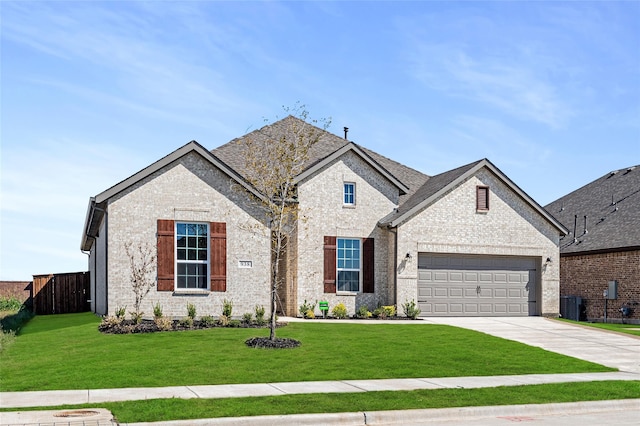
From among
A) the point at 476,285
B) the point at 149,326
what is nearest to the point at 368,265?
the point at 476,285

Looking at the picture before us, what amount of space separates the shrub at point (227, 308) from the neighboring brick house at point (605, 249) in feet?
57.6

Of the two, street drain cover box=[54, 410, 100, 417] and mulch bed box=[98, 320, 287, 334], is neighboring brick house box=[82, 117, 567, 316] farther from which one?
street drain cover box=[54, 410, 100, 417]

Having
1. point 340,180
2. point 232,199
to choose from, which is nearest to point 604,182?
point 340,180

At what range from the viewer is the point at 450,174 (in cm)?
3005

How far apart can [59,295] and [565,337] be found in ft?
76.2

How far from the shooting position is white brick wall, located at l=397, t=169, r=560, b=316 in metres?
27.1

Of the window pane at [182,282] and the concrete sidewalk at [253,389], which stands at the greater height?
the window pane at [182,282]

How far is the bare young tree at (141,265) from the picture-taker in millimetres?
22125

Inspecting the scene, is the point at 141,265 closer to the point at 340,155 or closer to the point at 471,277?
the point at 340,155

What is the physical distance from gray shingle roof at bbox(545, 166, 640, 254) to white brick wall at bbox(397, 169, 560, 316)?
390 centimetres

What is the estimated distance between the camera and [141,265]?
22.4 m

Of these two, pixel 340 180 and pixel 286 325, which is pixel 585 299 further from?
pixel 286 325

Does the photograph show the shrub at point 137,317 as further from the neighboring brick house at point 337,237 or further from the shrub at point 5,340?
the shrub at point 5,340

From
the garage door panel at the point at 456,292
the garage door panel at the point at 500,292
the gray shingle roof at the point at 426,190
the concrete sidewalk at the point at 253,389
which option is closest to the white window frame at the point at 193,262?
the gray shingle roof at the point at 426,190
